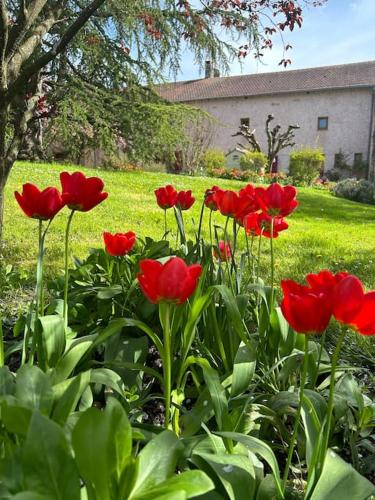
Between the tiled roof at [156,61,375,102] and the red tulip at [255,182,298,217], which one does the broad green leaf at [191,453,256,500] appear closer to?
the red tulip at [255,182,298,217]

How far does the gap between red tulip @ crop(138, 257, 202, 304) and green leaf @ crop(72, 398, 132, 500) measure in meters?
0.25

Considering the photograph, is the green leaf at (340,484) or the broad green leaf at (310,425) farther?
the broad green leaf at (310,425)

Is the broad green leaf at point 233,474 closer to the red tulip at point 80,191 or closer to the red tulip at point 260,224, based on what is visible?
the red tulip at point 80,191

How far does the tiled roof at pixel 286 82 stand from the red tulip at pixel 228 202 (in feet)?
93.0

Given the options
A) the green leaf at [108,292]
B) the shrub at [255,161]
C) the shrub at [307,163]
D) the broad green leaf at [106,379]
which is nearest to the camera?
the broad green leaf at [106,379]

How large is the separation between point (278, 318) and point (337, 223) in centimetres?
602

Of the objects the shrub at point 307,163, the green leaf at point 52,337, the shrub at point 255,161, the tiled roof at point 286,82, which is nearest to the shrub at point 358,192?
the shrub at point 255,161

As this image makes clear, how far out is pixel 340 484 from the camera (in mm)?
882

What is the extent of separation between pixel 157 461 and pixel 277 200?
95 centimetres

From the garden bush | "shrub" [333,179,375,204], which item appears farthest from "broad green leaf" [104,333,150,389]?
"shrub" [333,179,375,204]

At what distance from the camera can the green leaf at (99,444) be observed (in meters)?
0.70

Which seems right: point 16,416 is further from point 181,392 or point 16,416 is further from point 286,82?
point 286,82

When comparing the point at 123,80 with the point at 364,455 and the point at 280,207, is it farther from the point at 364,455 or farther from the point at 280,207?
the point at 364,455

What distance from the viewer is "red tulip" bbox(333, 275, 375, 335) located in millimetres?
799
